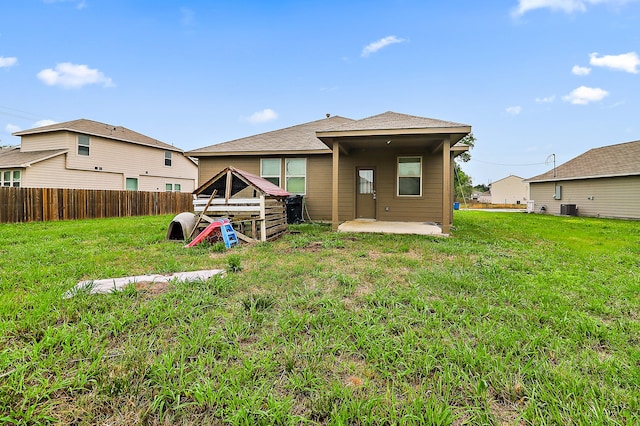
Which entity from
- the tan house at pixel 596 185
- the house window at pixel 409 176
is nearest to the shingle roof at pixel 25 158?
the house window at pixel 409 176

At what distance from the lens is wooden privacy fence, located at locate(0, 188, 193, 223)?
9844mm

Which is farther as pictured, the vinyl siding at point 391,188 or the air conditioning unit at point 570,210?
the air conditioning unit at point 570,210

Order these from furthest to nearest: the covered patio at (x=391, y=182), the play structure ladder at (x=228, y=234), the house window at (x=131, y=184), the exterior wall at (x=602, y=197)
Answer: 1. the house window at (x=131, y=184)
2. the exterior wall at (x=602, y=197)
3. the covered patio at (x=391, y=182)
4. the play structure ladder at (x=228, y=234)

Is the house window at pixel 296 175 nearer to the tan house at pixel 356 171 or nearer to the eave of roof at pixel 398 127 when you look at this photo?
the tan house at pixel 356 171

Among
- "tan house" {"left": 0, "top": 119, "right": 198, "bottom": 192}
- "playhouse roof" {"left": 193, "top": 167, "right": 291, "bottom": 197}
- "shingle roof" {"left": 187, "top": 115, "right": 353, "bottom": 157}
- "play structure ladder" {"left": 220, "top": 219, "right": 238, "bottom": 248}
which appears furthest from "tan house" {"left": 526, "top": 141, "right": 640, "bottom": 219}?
"tan house" {"left": 0, "top": 119, "right": 198, "bottom": 192}

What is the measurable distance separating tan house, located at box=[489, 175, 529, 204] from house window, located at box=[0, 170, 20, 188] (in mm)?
54727

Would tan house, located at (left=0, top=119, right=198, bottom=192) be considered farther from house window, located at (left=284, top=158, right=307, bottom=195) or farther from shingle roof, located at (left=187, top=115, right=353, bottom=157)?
house window, located at (left=284, top=158, right=307, bottom=195)

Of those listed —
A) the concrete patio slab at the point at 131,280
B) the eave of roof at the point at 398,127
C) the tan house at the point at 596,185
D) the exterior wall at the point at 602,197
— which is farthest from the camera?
the tan house at the point at 596,185

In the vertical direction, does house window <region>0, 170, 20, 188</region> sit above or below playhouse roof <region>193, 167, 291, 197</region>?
above

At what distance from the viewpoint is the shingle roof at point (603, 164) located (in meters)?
14.6

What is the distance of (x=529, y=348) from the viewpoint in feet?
6.34

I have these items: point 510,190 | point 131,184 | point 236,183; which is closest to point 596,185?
point 236,183

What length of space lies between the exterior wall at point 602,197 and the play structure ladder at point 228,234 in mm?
18880

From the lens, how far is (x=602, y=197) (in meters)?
15.5
